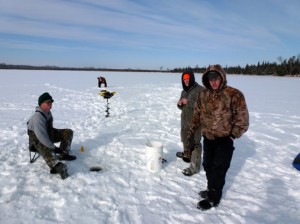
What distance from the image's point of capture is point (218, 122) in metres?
3.28

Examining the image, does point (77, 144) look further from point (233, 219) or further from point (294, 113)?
point (294, 113)

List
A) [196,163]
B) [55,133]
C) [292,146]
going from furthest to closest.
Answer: [292,146]
[55,133]
[196,163]

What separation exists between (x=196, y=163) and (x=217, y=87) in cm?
165

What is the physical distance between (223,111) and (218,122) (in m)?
0.15

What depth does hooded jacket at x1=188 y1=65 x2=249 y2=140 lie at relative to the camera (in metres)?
3.14

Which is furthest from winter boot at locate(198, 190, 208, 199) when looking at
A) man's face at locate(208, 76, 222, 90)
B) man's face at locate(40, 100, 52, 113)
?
man's face at locate(40, 100, 52, 113)

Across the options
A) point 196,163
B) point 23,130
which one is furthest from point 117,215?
point 23,130

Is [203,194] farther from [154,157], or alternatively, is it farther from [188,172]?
[154,157]

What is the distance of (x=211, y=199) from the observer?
11.5ft

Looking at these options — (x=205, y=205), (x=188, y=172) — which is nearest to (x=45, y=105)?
(x=188, y=172)

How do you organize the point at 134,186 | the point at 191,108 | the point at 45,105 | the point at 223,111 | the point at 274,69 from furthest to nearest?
the point at 274,69, the point at 191,108, the point at 45,105, the point at 134,186, the point at 223,111

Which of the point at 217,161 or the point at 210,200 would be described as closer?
the point at 217,161

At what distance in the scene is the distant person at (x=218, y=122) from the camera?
3163mm

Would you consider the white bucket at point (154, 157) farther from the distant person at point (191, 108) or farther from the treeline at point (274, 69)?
the treeline at point (274, 69)
